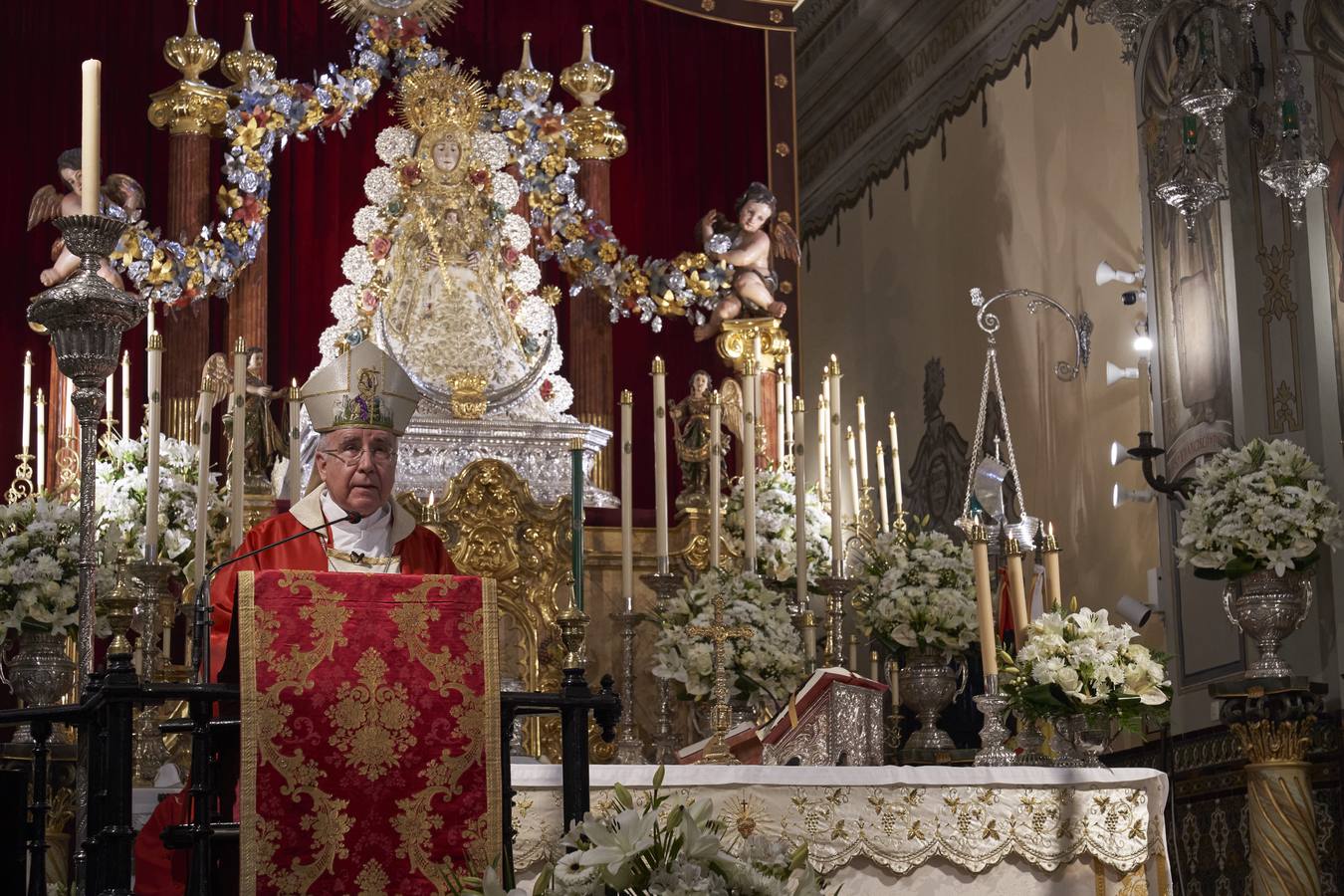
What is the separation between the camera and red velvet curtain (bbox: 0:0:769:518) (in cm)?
905

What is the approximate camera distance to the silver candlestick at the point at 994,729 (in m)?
5.32

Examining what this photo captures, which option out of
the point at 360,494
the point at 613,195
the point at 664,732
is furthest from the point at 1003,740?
the point at 613,195

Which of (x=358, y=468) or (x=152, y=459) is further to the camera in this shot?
(x=152, y=459)

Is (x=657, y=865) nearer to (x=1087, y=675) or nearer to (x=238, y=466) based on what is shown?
(x=1087, y=675)

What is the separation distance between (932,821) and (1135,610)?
362 centimetres

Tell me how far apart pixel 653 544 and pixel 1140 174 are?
2.65 meters

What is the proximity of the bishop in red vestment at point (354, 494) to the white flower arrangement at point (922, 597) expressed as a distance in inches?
69.3

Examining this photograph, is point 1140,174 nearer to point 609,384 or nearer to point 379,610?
point 609,384

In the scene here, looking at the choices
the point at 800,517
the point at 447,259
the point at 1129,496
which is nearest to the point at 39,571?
the point at 800,517

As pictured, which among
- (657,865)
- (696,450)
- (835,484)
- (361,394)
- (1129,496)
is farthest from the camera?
(1129,496)

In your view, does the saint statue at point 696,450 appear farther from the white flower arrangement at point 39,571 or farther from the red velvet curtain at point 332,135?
the white flower arrangement at point 39,571

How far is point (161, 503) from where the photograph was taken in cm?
690

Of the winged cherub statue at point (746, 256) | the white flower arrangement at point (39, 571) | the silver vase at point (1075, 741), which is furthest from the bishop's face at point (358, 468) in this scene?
the winged cherub statue at point (746, 256)

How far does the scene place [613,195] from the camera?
9703 mm
